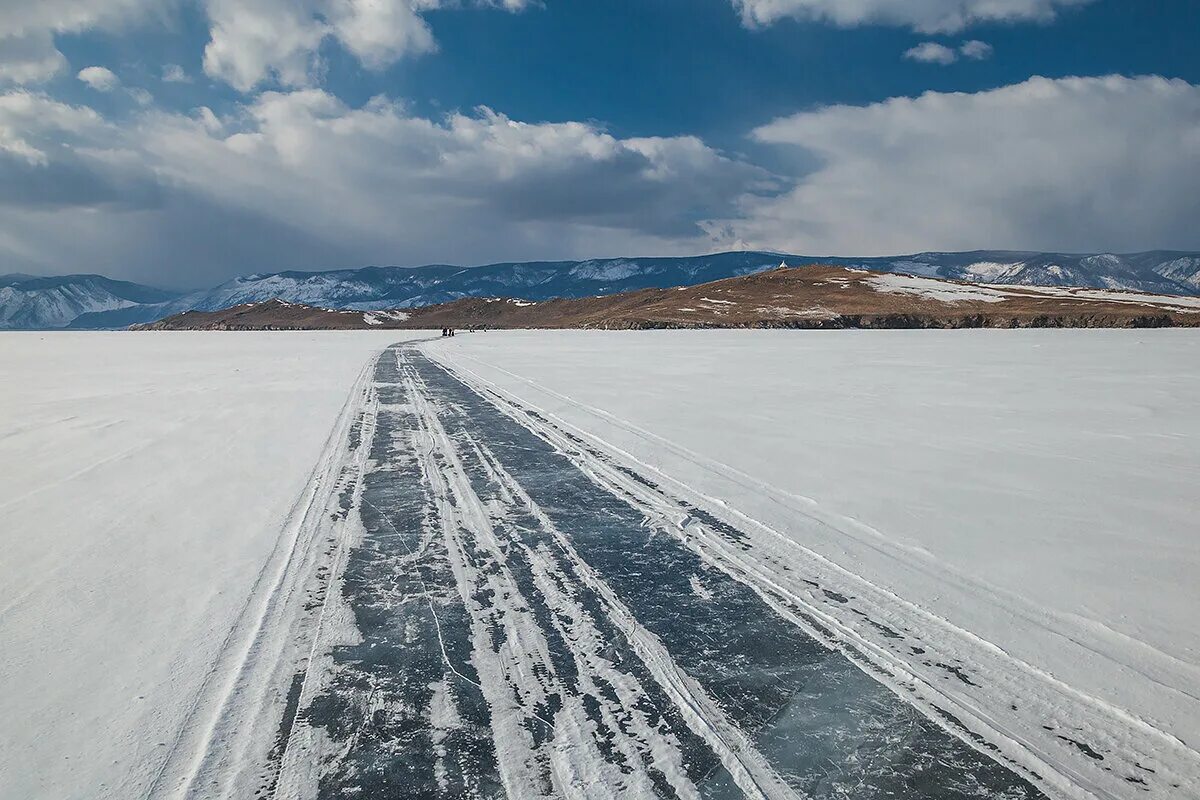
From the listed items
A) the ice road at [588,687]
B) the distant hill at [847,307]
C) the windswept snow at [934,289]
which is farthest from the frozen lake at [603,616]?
the windswept snow at [934,289]

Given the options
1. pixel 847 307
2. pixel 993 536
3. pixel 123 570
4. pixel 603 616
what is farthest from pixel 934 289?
pixel 123 570

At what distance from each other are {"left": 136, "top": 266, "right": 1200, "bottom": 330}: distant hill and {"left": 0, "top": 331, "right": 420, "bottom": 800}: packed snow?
70.8 metres

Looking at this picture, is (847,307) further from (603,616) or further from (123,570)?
(123,570)

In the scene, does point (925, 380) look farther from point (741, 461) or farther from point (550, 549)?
point (550, 549)

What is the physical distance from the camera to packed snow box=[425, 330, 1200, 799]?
3068 mm

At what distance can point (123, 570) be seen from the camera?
4.82 m

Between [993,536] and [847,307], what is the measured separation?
87.1 m

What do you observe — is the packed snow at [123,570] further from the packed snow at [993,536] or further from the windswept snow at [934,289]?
the windswept snow at [934,289]

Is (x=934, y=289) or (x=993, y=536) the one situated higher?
(x=934, y=289)

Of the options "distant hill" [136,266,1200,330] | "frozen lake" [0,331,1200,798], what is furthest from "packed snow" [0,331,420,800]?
"distant hill" [136,266,1200,330]

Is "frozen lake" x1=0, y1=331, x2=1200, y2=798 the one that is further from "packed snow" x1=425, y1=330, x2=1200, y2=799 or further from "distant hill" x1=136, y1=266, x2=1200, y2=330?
"distant hill" x1=136, y1=266, x2=1200, y2=330

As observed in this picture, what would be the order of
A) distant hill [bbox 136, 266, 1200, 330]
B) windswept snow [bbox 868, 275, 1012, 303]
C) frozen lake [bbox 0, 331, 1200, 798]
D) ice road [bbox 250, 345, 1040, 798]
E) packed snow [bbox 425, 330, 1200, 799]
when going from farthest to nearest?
windswept snow [bbox 868, 275, 1012, 303], distant hill [bbox 136, 266, 1200, 330], packed snow [bbox 425, 330, 1200, 799], frozen lake [bbox 0, 331, 1200, 798], ice road [bbox 250, 345, 1040, 798]

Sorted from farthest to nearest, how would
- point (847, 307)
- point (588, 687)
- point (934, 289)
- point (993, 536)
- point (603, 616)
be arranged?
point (934, 289) < point (847, 307) < point (993, 536) < point (603, 616) < point (588, 687)

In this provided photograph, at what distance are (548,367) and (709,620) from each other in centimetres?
1955
